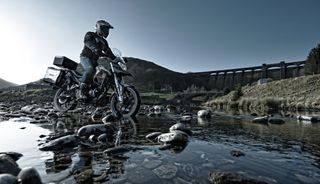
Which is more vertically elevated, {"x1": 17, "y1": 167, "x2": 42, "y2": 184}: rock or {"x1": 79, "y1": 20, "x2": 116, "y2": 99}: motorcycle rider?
{"x1": 79, "y1": 20, "x2": 116, "y2": 99}: motorcycle rider

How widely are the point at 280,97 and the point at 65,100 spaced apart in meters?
31.2

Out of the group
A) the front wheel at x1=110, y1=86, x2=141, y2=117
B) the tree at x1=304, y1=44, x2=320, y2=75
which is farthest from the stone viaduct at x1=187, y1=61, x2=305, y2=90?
the front wheel at x1=110, y1=86, x2=141, y2=117

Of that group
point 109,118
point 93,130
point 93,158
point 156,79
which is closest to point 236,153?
point 93,158

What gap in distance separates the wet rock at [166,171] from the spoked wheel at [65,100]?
25.5 ft

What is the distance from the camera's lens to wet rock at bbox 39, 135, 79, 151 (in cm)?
381

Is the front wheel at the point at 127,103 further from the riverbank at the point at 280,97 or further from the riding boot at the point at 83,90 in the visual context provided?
the riverbank at the point at 280,97

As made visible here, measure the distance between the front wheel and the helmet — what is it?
81.8 inches

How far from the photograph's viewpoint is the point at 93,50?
8.30 metres

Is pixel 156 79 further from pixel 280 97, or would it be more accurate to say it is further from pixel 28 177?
pixel 28 177

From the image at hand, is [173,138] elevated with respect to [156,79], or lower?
lower

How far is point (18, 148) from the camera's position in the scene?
156 inches

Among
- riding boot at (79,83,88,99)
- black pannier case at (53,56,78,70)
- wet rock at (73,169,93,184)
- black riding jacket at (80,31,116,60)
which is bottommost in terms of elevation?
wet rock at (73,169,93,184)

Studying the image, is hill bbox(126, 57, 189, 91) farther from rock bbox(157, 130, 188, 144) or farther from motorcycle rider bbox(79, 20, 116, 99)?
rock bbox(157, 130, 188, 144)

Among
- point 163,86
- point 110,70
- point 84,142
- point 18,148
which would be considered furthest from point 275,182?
point 163,86
